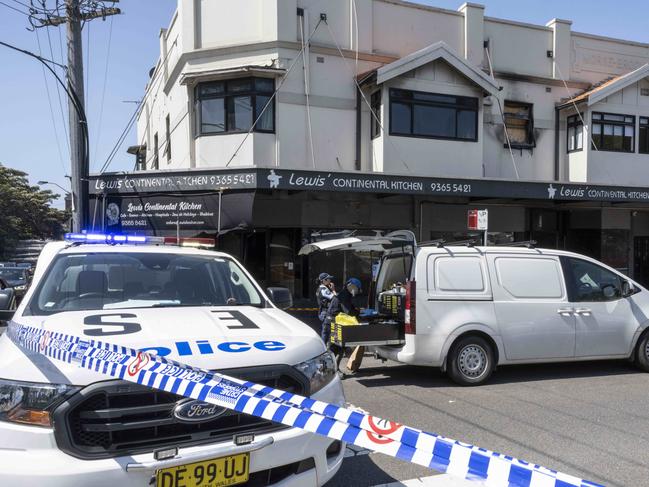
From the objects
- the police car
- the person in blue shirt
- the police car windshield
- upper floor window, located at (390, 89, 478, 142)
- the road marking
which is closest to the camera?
the police car

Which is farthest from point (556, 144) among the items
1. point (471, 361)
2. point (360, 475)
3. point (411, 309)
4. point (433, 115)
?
point (360, 475)

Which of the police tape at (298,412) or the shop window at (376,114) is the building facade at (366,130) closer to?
the shop window at (376,114)

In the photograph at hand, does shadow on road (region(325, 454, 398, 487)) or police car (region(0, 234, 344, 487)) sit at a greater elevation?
police car (region(0, 234, 344, 487))

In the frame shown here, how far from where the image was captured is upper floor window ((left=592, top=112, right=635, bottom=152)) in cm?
1688

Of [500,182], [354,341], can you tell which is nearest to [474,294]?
[354,341]

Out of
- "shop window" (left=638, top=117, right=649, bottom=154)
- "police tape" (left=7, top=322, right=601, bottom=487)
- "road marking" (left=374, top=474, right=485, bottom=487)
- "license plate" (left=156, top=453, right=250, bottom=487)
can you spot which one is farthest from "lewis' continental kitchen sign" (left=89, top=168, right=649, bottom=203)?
"license plate" (left=156, top=453, right=250, bottom=487)

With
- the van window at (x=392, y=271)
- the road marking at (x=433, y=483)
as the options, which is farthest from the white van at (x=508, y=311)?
the road marking at (x=433, y=483)

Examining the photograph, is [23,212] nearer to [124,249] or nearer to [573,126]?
[573,126]

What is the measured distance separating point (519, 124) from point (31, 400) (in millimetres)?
16930

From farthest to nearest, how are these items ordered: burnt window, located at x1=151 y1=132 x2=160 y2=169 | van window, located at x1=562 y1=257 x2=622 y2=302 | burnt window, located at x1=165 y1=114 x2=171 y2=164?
burnt window, located at x1=151 y1=132 x2=160 y2=169 < burnt window, located at x1=165 y1=114 x2=171 y2=164 < van window, located at x1=562 y1=257 x2=622 y2=302

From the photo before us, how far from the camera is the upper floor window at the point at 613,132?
16.9 metres

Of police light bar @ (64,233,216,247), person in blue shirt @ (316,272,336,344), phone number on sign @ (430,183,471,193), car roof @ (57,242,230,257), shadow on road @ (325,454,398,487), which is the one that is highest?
phone number on sign @ (430,183,471,193)

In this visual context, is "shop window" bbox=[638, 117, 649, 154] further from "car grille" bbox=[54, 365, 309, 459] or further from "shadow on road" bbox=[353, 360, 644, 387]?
"car grille" bbox=[54, 365, 309, 459]

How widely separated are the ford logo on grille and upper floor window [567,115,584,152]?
16812 millimetres
